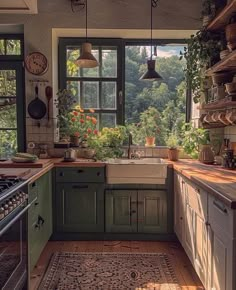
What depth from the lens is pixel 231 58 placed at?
2691mm

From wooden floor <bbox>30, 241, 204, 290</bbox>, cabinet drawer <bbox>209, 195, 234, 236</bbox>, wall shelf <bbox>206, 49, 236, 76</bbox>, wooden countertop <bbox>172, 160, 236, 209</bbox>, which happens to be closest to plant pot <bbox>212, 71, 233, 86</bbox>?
wall shelf <bbox>206, 49, 236, 76</bbox>

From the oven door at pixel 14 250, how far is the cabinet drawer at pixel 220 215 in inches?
46.4

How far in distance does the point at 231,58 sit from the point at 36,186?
1.91 metres

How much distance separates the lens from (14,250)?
2.02 m

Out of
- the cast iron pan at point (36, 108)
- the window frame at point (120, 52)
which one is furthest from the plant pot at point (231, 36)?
the cast iron pan at point (36, 108)

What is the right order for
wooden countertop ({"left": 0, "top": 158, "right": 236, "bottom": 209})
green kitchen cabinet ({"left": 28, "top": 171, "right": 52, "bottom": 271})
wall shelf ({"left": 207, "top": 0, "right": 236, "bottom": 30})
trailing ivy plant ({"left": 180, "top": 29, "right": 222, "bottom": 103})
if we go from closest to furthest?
wooden countertop ({"left": 0, "top": 158, "right": 236, "bottom": 209}), green kitchen cabinet ({"left": 28, "top": 171, "right": 52, "bottom": 271}), wall shelf ({"left": 207, "top": 0, "right": 236, "bottom": 30}), trailing ivy plant ({"left": 180, "top": 29, "right": 222, "bottom": 103})

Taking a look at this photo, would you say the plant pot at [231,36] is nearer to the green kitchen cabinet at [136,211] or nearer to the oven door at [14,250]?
the green kitchen cabinet at [136,211]

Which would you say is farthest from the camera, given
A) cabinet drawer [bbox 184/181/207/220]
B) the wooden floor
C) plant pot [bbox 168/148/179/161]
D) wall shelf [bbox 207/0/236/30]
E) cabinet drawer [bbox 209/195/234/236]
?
plant pot [bbox 168/148/179/161]

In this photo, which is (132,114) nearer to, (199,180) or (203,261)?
(199,180)

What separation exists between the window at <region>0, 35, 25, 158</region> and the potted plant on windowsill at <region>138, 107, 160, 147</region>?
4.87ft

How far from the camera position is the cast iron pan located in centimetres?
391

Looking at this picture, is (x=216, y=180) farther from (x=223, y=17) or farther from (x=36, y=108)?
(x=36, y=108)

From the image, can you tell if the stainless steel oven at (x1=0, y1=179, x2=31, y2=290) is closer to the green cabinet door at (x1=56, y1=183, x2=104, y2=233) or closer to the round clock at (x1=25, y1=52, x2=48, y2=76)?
the green cabinet door at (x1=56, y1=183, x2=104, y2=233)

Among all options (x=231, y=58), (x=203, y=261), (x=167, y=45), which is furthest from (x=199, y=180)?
(x=167, y=45)
